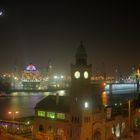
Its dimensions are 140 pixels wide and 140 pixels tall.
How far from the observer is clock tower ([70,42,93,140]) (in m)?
33.0

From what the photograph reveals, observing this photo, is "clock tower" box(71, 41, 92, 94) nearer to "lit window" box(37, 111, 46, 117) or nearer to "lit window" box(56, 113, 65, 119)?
"lit window" box(56, 113, 65, 119)

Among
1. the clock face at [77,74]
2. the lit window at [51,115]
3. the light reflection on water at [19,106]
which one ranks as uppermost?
the clock face at [77,74]

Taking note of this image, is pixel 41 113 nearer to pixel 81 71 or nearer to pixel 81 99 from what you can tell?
pixel 81 99

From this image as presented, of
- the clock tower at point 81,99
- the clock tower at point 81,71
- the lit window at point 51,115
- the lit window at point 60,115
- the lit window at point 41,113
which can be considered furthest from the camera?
the lit window at point 41,113

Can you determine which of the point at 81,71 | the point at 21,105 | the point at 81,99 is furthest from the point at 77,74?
the point at 21,105

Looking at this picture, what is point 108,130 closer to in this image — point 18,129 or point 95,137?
point 95,137

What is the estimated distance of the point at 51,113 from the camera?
35.6m

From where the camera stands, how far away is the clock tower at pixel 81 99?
Answer: 33031mm

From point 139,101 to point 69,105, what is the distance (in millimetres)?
16142

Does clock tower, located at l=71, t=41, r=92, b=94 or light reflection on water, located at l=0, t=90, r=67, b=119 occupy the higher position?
clock tower, located at l=71, t=41, r=92, b=94

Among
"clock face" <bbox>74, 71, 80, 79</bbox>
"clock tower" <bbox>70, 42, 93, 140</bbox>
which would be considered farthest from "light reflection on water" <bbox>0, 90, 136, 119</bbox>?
"clock face" <bbox>74, 71, 80, 79</bbox>

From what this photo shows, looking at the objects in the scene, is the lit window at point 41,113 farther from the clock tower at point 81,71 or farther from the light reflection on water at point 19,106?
the light reflection on water at point 19,106

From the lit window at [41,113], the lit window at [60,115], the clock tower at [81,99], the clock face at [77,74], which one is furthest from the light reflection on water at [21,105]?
the clock face at [77,74]

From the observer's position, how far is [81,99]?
111 ft
